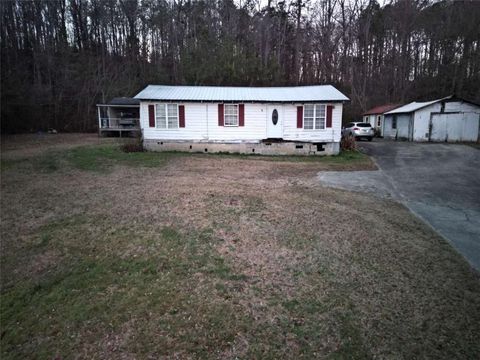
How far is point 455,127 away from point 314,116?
40.2ft

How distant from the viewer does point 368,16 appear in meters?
33.8

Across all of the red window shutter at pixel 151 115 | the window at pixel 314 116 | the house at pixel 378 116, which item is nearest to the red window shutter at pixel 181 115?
the red window shutter at pixel 151 115

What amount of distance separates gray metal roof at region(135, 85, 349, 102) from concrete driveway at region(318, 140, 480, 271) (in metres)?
4.30

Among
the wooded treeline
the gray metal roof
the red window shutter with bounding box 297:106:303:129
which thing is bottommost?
the red window shutter with bounding box 297:106:303:129

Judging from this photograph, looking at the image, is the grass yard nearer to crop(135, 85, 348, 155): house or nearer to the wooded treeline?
crop(135, 85, 348, 155): house

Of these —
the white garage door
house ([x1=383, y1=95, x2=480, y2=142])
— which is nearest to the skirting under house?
house ([x1=383, y1=95, x2=480, y2=142])

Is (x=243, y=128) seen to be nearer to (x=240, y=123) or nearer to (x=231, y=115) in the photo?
(x=240, y=123)

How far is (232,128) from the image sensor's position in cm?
1689

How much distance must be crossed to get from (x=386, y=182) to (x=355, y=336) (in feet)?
27.6

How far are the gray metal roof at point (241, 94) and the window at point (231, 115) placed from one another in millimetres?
449

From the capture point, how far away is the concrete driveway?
6295mm

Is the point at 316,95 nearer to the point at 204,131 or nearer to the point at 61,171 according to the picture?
the point at 204,131

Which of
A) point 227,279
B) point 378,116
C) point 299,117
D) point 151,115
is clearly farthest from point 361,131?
point 227,279

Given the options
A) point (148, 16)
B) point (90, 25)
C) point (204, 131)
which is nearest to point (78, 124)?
point (90, 25)
